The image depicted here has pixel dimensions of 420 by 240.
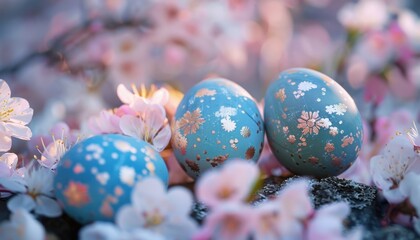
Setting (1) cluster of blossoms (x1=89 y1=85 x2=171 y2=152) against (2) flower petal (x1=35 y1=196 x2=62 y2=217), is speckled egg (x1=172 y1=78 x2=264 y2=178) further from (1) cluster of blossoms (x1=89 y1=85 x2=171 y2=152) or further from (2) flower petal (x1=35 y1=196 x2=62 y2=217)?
(2) flower petal (x1=35 y1=196 x2=62 y2=217)

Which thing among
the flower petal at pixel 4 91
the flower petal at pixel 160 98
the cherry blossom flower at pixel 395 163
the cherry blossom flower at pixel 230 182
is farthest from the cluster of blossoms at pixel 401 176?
the flower petal at pixel 4 91

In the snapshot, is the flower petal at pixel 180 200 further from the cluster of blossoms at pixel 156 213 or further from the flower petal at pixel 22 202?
the flower petal at pixel 22 202

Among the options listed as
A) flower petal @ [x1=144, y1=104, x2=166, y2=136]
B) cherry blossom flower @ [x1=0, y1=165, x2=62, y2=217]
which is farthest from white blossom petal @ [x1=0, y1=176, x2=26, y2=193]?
flower petal @ [x1=144, y1=104, x2=166, y2=136]

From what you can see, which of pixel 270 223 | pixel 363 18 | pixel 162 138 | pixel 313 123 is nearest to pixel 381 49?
pixel 363 18

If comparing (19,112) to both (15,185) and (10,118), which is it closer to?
(10,118)

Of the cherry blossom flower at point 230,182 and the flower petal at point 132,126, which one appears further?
the flower petal at point 132,126

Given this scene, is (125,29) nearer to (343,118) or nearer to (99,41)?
(99,41)
